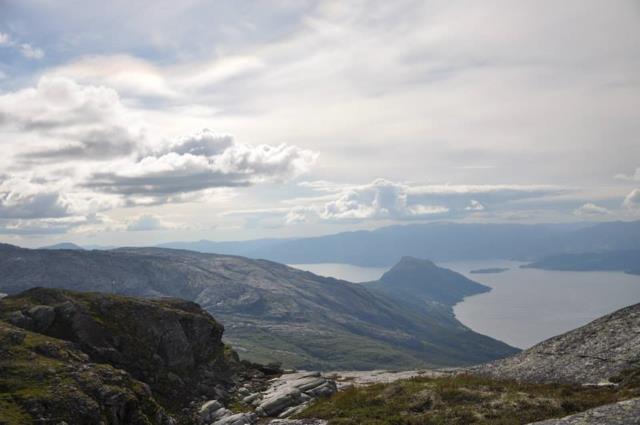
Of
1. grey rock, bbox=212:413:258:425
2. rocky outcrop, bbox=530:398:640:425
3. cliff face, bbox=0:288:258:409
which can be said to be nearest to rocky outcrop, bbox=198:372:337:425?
grey rock, bbox=212:413:258:425

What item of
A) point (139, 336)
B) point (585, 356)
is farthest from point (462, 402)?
point (139, 336)

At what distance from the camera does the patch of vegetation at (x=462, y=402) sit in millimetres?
30967

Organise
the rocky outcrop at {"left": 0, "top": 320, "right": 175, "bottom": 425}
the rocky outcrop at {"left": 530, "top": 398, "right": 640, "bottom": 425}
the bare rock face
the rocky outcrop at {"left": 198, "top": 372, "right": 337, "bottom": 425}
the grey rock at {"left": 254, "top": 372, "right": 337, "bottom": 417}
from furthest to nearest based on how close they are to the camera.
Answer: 1. the grey rock at {"left": 254, "top": 372, "right": 337, "bottom": 417}
2. the rocky outcrop at {"left": 198, "top": 372, "right": 337, "bottom": 425}
3. the bare rock face
4. the rocky outcrop at {"left": 0, "top": 320, "right": 175, "bottom": 425}
5. the rocky outcrop at {"left": 530, "top": 398, "right": 640, "bottom": 425}

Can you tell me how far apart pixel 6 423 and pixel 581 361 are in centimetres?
4910

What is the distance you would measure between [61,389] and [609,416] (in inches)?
1489

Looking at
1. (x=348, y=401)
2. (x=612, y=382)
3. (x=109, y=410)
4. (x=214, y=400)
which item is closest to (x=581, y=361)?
(x=612, y=382)

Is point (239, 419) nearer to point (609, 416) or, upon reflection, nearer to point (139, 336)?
point (139, 336)

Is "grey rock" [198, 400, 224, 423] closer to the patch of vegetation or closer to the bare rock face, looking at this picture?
the patch of vegetation

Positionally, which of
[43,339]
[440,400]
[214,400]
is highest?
[43,339]

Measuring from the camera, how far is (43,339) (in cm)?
3900

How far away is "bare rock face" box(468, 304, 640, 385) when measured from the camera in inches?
1575

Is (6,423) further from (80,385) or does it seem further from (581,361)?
(581,361)

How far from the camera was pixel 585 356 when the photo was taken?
143 feet

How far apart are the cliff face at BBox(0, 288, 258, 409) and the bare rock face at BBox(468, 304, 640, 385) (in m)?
33.4
